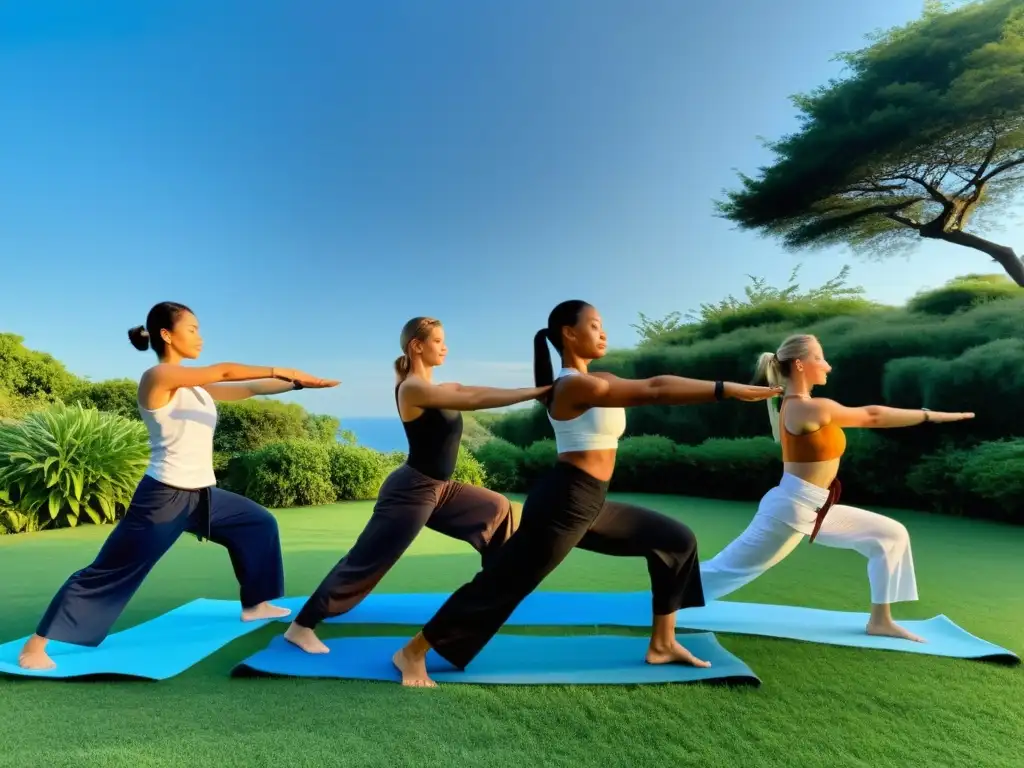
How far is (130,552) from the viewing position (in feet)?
11.7

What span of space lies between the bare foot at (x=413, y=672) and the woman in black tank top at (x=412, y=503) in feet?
1.66

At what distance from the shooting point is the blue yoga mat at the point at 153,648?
333cm

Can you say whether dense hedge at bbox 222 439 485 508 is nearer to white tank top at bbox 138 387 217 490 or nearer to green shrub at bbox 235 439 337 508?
green shrub at bbox 235 439 337 508

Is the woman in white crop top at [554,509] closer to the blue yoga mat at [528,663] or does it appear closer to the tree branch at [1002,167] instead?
the blue yoga mat at [528,663]

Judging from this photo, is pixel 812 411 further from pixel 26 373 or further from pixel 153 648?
pixel 26 373

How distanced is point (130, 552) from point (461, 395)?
1.84 metres

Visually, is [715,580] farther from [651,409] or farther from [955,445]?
[651,409]

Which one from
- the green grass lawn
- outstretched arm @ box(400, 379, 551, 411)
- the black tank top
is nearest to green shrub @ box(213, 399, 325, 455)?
the green grass lawn

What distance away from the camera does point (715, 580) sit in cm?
407

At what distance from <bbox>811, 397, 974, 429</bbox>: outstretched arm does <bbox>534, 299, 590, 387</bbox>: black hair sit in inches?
57.9

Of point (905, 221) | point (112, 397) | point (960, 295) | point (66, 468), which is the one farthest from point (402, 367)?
point (905, 221)

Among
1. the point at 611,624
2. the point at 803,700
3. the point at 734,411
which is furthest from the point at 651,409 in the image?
the point at 803,700

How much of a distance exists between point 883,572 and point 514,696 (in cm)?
217

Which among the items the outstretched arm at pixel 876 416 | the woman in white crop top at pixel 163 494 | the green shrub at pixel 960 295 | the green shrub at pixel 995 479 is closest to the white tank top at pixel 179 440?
the woman in white crop top at pixel 163 494
